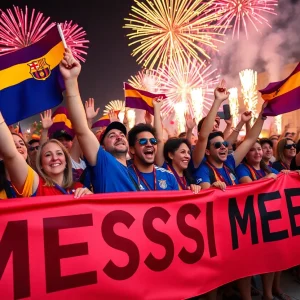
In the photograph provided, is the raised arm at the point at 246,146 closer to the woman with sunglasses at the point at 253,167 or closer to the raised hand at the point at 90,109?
the woman with sunglasses at the point at 253,167

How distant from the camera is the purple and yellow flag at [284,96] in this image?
4879 millimetres

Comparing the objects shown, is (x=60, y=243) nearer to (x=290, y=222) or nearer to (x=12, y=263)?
(x=12, y=263)

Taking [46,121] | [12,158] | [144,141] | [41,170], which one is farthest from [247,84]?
[12,158]

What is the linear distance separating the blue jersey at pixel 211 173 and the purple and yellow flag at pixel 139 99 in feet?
7.70

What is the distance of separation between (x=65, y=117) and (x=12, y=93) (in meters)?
3.31

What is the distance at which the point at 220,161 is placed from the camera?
14.6ft

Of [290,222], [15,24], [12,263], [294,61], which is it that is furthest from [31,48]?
[294,61]

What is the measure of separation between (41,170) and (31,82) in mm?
883

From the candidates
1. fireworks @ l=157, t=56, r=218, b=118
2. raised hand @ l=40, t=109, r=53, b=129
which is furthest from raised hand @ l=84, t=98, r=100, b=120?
fireworks @ l=157, t=56, r=218, b=118

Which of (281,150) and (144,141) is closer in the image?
(144,141)

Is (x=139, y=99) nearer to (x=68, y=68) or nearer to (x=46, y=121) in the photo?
(x=46, y=121)

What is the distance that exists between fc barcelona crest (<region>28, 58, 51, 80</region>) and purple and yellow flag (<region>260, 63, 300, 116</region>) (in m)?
3.05

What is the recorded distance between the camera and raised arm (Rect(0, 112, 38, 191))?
8.61ft

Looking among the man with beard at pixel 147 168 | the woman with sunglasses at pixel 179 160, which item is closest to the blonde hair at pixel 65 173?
the man with beard at pixel 147 168
